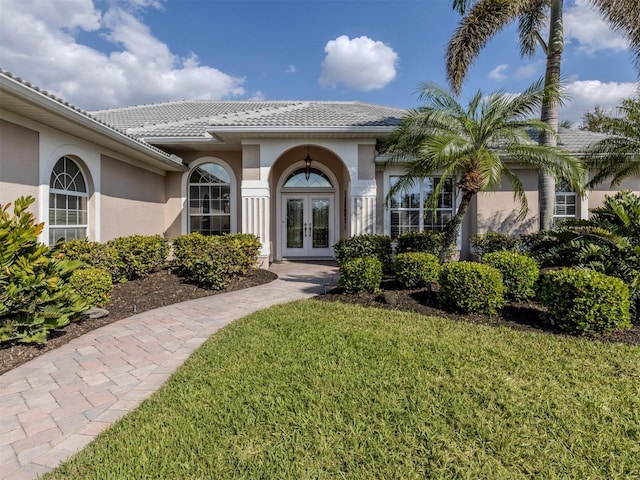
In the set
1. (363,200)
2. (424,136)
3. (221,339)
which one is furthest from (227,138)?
(221,339)

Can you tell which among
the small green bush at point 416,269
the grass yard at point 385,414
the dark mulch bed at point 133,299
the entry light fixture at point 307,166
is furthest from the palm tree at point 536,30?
the dark mulch bed at point 133,299

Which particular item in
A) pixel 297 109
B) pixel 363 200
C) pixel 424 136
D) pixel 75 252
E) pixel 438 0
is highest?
pixel 438 0

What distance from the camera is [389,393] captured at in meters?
3.14

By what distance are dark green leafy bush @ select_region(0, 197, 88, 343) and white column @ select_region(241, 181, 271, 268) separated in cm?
610

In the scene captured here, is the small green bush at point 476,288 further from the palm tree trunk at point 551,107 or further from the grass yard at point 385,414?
the palm tree trunk at point 551,107

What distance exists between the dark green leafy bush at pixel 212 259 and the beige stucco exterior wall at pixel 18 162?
3131 mm

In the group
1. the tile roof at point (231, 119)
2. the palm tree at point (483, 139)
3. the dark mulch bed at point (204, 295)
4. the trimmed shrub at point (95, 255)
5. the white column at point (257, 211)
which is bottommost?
the dark mulch bed at point (204, 295)

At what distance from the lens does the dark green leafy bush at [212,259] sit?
25.4ft

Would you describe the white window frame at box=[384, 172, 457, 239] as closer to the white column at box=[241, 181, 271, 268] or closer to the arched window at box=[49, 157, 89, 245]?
the white column at box=[241, 181, 271, 268]

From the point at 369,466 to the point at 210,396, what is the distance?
1710 mm

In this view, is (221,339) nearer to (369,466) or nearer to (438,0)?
(369,466)

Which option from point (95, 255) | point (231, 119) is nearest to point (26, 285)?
point (95, 255)

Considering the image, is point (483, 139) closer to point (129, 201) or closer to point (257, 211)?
point (257, 211)

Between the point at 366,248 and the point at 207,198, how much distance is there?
686 centimetres
